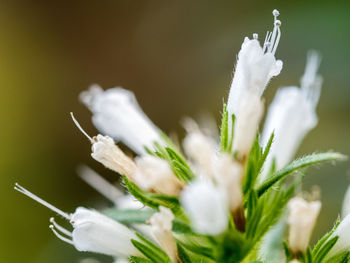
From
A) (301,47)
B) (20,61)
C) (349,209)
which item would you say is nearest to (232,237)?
(349,209)

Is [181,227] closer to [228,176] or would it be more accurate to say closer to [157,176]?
[157,176]

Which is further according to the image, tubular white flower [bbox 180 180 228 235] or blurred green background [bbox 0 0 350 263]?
blurred green background [bbox 0 0 350 263]

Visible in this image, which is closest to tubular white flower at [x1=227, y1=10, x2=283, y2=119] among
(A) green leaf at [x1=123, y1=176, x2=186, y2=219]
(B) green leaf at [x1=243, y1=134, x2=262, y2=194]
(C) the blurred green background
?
(B) green leaf at [x1=243, y1=134, x2=262, y2=194]

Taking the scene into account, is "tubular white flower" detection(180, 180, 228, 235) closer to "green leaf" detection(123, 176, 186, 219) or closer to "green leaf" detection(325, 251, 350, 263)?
"green leaf" detection(123, 176, 186, 219)

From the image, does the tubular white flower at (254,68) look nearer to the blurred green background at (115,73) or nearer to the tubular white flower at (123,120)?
the tubular white flower at (123,120)

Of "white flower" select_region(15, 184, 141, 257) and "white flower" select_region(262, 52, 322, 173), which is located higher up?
"white flower" select_region(262, 52, 322, 173)

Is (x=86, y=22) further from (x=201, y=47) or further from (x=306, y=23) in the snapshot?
(x=306, y=23)

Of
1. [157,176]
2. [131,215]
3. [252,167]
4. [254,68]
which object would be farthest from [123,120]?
[157,176]
